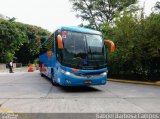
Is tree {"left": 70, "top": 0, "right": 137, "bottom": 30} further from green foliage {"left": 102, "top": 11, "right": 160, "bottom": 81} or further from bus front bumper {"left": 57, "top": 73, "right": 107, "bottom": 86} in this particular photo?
bus front bumper {"left": 57, "top": 73, "right": 107, "bottom": 86}

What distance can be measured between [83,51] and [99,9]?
33341mm

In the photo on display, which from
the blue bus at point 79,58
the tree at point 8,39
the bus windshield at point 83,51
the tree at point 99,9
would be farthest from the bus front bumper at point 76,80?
the tree at point 8,39

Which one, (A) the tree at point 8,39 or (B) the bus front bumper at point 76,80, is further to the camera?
(A) the tree at point 8,39

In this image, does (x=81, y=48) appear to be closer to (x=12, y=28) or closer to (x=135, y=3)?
(x=135, y=3)

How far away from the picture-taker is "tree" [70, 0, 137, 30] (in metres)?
47.2

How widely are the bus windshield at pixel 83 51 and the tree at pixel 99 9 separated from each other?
31.2m

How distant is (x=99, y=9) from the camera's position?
1875 inches

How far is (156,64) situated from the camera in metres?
21.5

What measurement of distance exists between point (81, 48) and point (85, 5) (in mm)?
34611

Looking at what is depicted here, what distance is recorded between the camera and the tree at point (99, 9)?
47156 millimetres

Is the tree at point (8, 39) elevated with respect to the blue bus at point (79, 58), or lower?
elevated

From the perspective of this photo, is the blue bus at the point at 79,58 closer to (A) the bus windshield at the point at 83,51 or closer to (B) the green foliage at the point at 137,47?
(A) the bus windshield at the point at 83,51

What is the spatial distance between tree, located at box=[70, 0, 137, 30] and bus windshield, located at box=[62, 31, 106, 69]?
31228mm

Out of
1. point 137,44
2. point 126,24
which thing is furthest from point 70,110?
point 126,24
